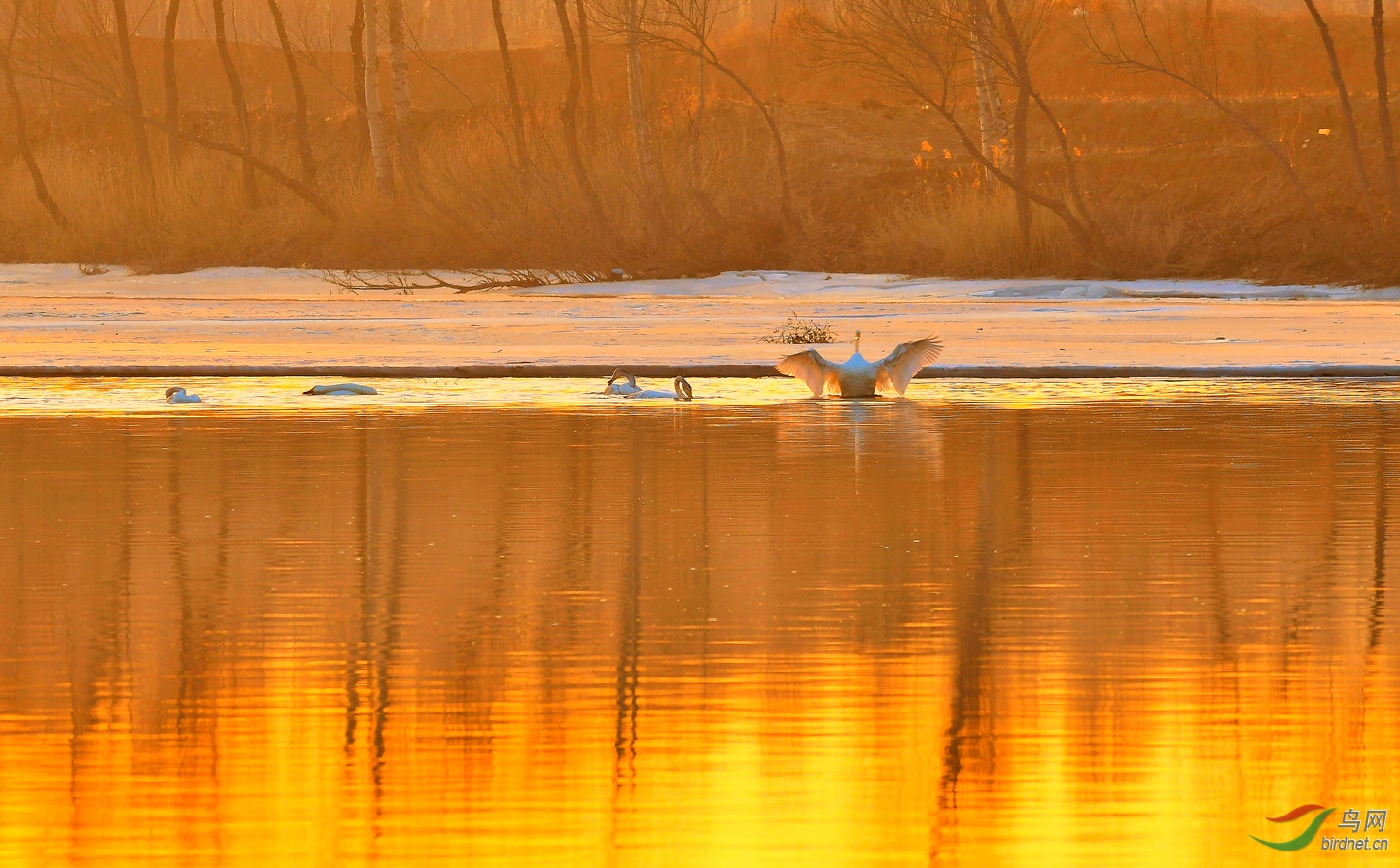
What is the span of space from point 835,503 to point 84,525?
3.08 meters

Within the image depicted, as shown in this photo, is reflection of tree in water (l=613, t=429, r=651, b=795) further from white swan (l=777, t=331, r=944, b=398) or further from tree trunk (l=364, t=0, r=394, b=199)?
tree trunk (l=364, t=0, r=394, b=199)

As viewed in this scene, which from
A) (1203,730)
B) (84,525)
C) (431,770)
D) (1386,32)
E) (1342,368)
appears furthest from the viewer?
(1386,32)

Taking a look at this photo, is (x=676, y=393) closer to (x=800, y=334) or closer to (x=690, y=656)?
(x=800, y=334)

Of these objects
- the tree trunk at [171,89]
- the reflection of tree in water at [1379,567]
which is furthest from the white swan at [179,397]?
the tree trunk at [171,89]

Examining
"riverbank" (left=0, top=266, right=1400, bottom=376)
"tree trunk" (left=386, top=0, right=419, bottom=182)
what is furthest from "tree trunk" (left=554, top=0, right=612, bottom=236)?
"tree trunk" (left=386, top=0, right=419, bottom=182)

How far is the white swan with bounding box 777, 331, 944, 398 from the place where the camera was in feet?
59.0

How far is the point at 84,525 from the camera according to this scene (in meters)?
10.1

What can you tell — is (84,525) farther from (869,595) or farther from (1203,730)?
(1203,730)

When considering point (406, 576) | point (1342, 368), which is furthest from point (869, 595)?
point (1342, 368)

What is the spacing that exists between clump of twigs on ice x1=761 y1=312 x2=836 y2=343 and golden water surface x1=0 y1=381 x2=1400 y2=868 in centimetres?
1157

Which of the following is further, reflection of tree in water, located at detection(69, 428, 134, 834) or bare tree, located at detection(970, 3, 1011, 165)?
bare tree, located at detection(970, 3, 1011, 165)

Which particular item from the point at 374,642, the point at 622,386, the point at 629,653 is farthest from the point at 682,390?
the point at 629,653

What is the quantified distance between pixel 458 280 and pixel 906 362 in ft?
77.2

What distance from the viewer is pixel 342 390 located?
59.6 ft
